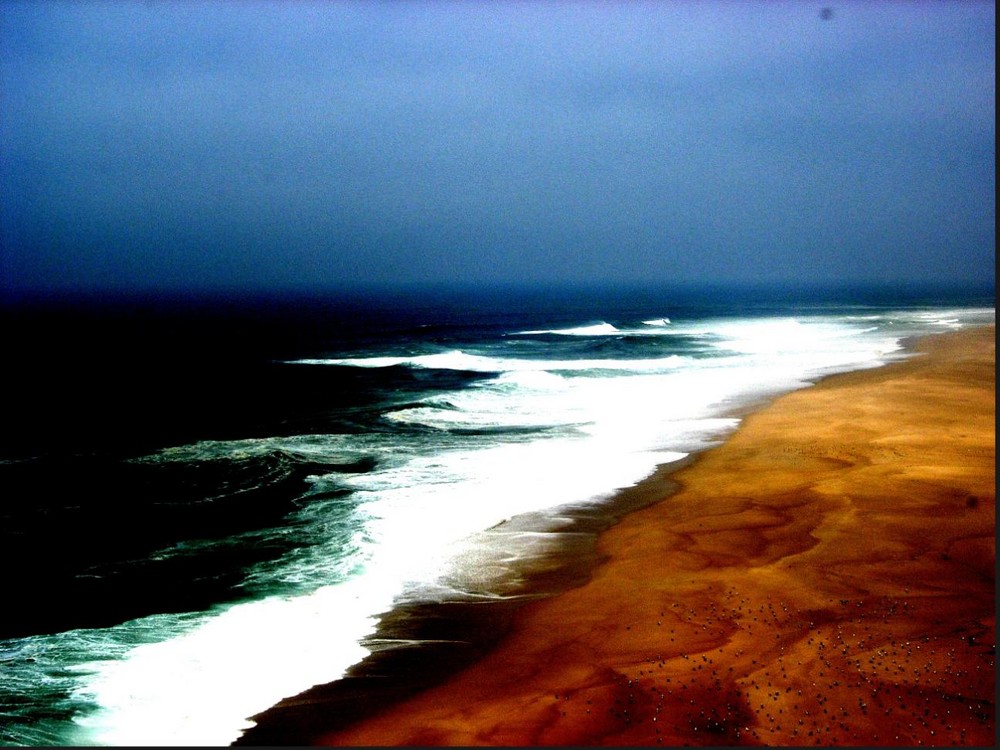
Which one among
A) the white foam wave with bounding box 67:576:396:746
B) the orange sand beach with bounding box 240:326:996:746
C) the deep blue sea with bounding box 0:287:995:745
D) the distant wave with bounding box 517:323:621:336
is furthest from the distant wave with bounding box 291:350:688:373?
the white foam wave with bounding box 67:576:396:746

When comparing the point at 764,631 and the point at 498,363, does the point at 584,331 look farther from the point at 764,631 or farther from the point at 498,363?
the point at 764,631

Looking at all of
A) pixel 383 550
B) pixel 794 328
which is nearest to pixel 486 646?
pixel 383 550

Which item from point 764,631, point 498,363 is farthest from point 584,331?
point 764,631

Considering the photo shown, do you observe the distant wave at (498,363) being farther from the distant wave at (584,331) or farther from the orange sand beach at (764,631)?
the orange sand beach at (764,631)

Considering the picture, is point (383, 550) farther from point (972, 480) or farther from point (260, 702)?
point (972, 480)

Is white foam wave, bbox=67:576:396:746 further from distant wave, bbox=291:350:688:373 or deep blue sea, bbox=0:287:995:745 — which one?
distant wave, bbox=291:350:688:373

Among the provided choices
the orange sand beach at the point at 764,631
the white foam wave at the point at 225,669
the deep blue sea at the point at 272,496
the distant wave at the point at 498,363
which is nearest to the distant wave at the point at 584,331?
the distant wave at the point at 498,363
